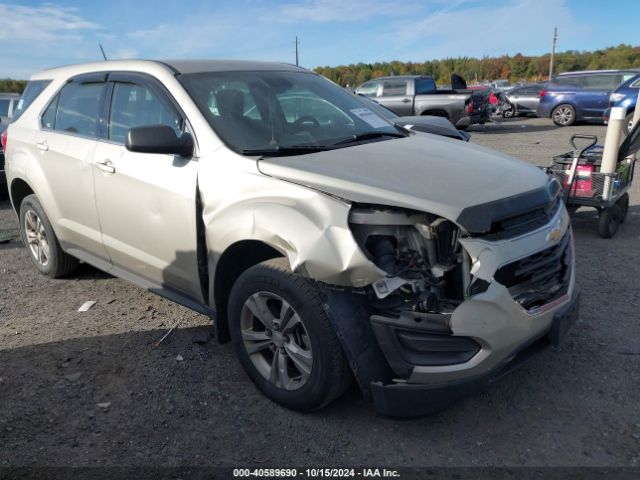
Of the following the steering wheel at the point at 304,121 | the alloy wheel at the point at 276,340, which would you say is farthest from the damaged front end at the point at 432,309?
the steering wheel at the point at 304,121

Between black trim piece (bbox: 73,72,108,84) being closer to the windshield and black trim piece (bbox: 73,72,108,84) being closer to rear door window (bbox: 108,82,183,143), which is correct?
rear door window (bbox: 108,82,183,143)

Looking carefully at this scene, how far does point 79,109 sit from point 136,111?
841 millimetres

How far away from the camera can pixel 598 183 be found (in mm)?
5699

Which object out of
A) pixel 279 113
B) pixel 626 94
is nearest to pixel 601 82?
pixel 626 94

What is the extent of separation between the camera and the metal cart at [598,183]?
223 inches

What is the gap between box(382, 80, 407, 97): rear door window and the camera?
17.0m

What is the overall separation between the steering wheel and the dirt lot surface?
1.60m

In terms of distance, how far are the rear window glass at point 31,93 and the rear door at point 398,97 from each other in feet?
42.5

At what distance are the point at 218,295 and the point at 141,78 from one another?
1627 mm

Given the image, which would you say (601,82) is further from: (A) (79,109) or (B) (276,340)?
(B) (276,340)

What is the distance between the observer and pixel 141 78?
370 centimetres

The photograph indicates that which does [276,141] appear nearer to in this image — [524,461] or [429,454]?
[429,454]

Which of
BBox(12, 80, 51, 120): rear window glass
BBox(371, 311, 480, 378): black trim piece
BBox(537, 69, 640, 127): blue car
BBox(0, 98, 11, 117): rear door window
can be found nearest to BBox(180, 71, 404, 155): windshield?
BBox(371, 311, 480, 378): black trim piece

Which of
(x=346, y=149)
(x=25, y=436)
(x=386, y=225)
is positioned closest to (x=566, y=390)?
(x=386, y=225)
